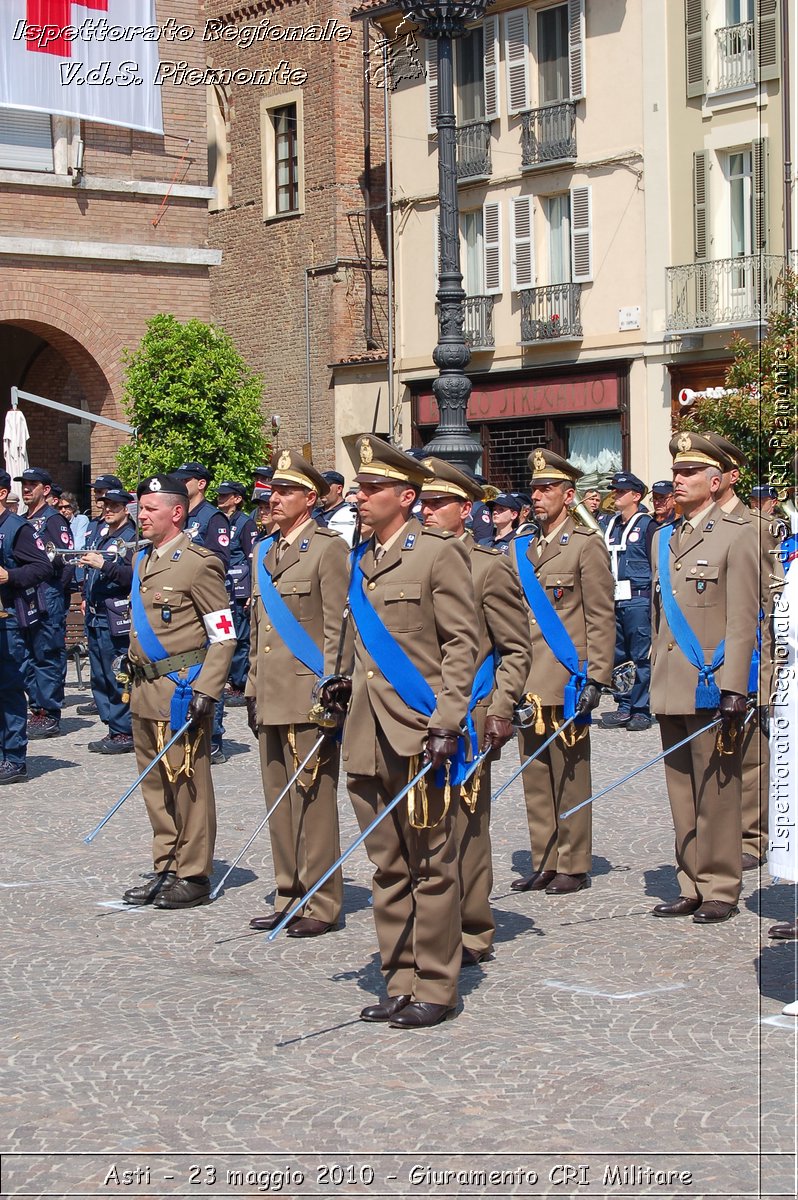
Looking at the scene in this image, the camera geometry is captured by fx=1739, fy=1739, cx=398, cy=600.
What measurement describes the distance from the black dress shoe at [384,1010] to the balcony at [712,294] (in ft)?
67.9

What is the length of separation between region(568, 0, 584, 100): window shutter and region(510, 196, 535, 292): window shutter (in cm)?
209

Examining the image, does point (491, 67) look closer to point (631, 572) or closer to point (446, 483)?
point (631, 572)

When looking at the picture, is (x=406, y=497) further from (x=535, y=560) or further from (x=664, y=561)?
(x=535, y=560)

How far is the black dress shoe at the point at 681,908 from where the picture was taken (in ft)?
25.5

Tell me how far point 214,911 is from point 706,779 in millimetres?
2379

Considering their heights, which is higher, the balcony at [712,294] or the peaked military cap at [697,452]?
the balcony at [712,294]

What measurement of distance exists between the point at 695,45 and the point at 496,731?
2278 centimetres

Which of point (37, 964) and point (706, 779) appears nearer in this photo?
point (37, 964)

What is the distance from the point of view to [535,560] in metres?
9.09

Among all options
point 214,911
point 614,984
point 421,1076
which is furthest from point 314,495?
point 421,1076

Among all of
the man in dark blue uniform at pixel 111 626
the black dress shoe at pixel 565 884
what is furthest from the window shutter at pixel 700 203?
the black dress shoe at pixel 565 884

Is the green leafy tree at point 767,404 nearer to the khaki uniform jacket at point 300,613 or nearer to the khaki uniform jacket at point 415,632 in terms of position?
the khaki uniform jacket at point 415,632

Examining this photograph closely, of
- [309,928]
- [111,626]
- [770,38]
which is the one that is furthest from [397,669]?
[770,38]

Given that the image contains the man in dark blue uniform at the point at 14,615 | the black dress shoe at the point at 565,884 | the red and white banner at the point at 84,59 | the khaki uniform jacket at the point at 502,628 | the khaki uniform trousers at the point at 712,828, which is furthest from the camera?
the red and white banner at the point at 84,59
